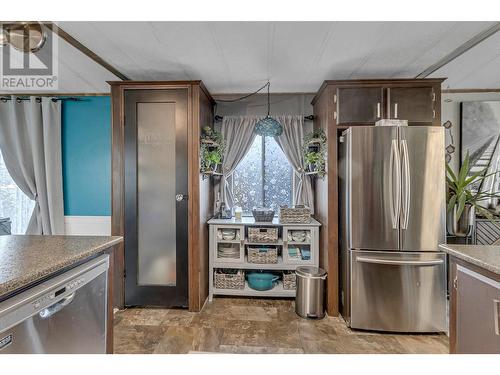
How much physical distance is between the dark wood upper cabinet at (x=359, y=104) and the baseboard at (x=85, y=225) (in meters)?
3.23

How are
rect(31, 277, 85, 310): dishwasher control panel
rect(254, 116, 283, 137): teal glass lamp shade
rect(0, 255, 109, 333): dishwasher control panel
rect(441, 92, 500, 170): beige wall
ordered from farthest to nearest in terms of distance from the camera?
rect(441, 92, 500, 170): beige wall → rect(254, 116, 283, 137): teal glass lamp shade → rect(31, 277, 85, 310): dishwasher control panel → rect(0, 255, 109, 333): dishwasher control panel

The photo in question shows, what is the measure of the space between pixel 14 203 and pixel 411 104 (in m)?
5.02

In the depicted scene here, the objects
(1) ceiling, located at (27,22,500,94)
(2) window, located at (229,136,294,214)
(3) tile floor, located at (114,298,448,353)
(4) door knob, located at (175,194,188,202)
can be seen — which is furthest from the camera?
(2) window, located at (229,136,294,214)

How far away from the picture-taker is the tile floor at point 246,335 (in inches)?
80.7

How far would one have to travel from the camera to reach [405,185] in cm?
223

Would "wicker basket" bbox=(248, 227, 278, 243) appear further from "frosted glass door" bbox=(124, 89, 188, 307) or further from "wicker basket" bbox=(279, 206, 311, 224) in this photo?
"frosted glass door" bbox=(124, 89, 188, 307)

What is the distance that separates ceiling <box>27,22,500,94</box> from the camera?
74.2 inches

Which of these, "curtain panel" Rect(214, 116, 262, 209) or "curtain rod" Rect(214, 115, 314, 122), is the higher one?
"curtain rod" Rect(214, 115, 314, 122)

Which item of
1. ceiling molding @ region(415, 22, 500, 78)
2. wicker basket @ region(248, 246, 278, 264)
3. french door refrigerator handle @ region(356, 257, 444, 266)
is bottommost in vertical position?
wicker basket @ region(248, 246, 278, 264)

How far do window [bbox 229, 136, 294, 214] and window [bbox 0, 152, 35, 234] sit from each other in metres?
2.78

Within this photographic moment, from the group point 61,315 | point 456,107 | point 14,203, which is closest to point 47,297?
point 61,315

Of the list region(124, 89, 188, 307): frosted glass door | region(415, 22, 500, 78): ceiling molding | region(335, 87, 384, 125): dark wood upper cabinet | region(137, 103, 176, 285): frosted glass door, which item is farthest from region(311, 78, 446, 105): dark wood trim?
region(137, 103, 176, 285): frosted glass door

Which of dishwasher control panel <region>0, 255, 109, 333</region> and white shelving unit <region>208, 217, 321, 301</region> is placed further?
white shelving unit <region>208, 217, 321, 301</region>
